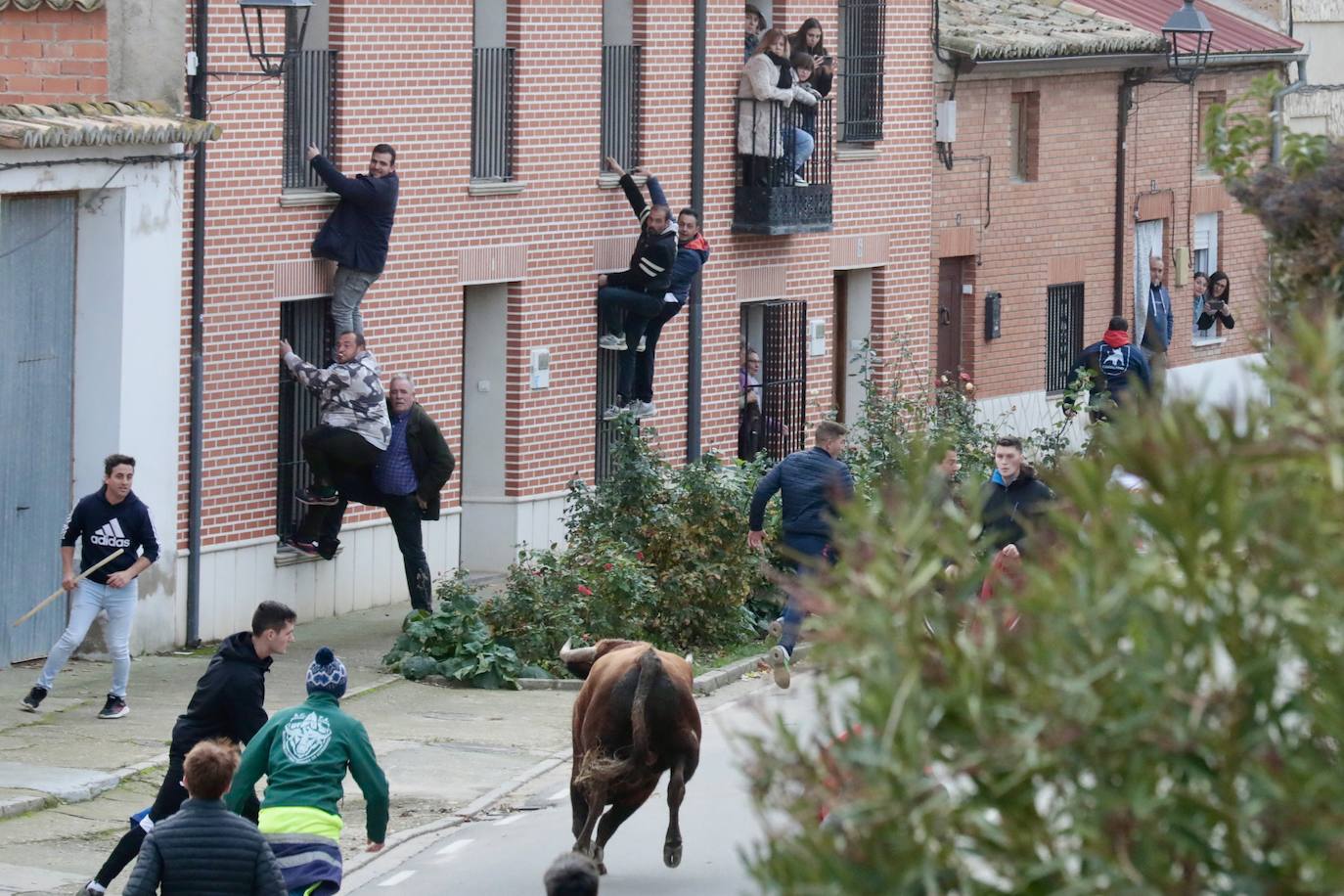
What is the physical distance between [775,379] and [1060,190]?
6308 millimetres

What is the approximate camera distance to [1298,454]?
384cm

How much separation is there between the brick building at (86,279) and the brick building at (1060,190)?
12.2 m

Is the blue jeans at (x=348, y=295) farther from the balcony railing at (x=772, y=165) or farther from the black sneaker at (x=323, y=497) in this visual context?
the balcony railing at (x=772, y=165)

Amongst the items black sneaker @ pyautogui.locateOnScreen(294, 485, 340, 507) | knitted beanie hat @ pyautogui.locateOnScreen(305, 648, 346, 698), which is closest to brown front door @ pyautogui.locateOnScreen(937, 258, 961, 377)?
black sneaker @ pyautogui.locateOnScreen(294, 485, 340, 507)

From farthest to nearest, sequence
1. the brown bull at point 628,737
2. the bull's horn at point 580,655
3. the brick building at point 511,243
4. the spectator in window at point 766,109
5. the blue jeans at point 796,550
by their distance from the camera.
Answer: the spectator in window at point 766,109
the brick building at point 511,243
the blue jeans at point 796,550
the bull's horn at point 580,655
the brown bull at point 628,737

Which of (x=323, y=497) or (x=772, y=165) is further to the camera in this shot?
(x=772, y=165)

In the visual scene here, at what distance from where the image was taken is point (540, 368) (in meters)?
22.1

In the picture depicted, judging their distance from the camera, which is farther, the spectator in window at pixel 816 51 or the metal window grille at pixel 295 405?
the spectator in window at pixel 816 51

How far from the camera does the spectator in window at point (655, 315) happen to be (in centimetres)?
2250

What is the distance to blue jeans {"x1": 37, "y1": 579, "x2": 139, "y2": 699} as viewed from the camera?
1490 centimetres

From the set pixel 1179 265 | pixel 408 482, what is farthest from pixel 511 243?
pixel 1179 265

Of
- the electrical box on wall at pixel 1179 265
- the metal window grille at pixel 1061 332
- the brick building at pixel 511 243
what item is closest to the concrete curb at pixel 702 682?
the brick building at pixel 511 243

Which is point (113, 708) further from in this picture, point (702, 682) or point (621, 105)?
point (621, 105)

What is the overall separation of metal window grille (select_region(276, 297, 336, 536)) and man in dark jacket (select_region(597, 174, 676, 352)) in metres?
3.54
